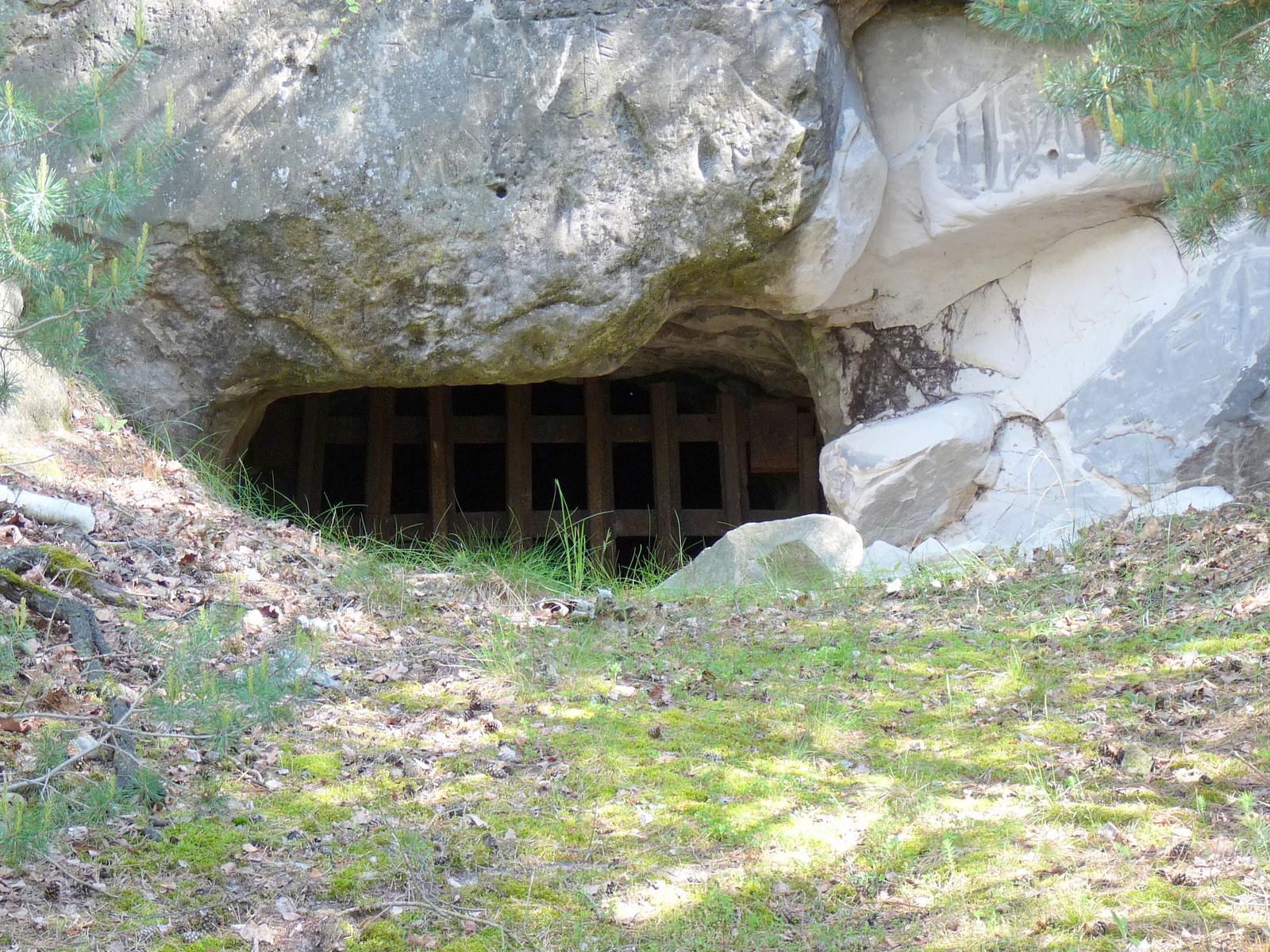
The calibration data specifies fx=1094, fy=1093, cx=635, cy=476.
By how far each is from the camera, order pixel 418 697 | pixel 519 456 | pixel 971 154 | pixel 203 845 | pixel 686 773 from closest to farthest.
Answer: pixel 203 845 → pixel 686 773 → pixel 418 697 → pixel 971 154 → pixel 519 456

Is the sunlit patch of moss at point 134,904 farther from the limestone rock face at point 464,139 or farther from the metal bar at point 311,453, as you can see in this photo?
the metal bar at point 311,453

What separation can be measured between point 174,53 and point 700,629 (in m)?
3.04

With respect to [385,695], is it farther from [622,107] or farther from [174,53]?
[174,53]

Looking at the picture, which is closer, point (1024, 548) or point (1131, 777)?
point (1131, 777)

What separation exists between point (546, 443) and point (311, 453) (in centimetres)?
142

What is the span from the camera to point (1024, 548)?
14.3ft

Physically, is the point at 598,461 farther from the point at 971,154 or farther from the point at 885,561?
the point at 971,154

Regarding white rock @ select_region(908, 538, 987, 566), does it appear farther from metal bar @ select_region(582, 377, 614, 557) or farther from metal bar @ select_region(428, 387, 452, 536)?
metal bar @ select_region(428, 387, 452, 536)

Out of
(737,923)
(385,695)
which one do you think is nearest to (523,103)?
(385,695)

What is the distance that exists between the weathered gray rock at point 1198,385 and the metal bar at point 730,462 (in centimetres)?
230

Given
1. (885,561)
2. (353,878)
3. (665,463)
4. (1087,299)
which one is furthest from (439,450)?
(353,878)

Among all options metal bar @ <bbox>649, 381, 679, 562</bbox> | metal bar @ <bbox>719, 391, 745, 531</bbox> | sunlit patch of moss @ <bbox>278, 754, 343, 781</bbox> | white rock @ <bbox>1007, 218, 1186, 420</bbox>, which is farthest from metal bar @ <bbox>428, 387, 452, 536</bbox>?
sunlit patch of moss @ <bbox>278, 754, 343, 781</bbox>

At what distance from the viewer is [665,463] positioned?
6.61 m

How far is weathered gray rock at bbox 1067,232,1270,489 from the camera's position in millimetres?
4305
